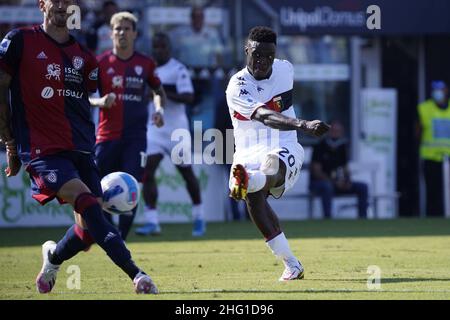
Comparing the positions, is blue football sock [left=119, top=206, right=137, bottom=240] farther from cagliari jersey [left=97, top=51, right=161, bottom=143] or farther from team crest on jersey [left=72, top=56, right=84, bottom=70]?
team crest on jersey [left=72, top=56, right=84, bottom=70]

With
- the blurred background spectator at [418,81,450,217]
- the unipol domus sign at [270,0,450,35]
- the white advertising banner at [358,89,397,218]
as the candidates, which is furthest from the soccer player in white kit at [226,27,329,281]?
the white advertising banner at [358,89,397,218]

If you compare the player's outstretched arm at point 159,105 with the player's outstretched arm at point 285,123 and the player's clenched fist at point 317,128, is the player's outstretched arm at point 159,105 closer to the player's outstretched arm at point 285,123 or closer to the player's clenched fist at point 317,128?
the player's outstretched arm at point 285,123

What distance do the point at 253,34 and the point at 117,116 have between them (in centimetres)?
430

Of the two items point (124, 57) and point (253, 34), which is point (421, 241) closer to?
point (124, 57)

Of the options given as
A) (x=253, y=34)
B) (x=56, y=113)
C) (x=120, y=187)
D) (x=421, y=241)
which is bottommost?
(x=421, y=241)

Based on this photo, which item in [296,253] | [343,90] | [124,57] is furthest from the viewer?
[343,90]

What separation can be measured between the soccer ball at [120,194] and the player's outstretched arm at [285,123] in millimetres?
1363

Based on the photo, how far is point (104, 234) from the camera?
339 inches

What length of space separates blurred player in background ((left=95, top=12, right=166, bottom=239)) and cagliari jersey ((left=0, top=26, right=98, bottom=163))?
4577 mm

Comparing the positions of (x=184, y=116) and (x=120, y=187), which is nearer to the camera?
(x=120, y=187)

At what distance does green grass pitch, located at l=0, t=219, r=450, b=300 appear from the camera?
29.2 ft

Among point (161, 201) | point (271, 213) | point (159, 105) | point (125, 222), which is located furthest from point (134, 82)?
point (161, 201)

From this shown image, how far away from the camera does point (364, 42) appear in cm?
2483

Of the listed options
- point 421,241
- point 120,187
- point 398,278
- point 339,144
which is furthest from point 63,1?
point 339,144
